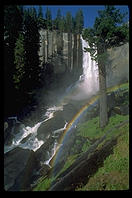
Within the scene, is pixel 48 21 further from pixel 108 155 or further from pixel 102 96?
pixel 108 155

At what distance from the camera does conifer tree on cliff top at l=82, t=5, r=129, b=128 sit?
648cm

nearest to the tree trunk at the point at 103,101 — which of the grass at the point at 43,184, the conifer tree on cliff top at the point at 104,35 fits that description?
the conifer tree on cliff top at the point at 104,35

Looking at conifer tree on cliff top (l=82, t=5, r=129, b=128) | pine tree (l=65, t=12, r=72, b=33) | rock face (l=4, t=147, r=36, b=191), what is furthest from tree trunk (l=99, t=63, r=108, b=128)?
rock face (l=4, t=147, r=36, b=191)

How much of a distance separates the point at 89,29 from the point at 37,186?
626 cm

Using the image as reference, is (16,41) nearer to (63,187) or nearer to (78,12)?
(78,12)

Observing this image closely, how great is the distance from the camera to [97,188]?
5305mm

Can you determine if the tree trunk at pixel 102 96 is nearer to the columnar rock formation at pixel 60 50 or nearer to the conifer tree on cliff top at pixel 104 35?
the conifer tree on cliff top at pixel 104 35

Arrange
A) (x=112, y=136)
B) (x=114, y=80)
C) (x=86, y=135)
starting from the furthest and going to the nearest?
(x=114, y=80)
(x=86, y=135)
(x=112, y=136)

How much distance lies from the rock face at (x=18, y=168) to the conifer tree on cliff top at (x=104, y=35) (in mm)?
3243

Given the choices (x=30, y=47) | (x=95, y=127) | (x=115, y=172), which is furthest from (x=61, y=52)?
(x=115, y=172)

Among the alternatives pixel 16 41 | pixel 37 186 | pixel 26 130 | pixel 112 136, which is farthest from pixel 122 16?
pixel 37 186

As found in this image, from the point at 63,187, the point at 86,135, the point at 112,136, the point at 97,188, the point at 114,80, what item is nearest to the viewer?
the point at 97,188

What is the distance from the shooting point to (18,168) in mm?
6559

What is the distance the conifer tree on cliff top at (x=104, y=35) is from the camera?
6.48 m
